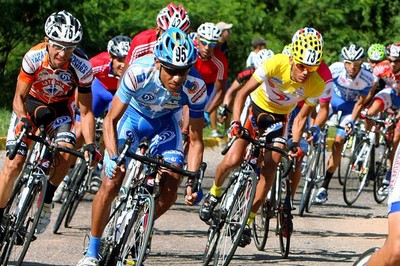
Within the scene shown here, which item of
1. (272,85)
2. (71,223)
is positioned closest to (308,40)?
(272,85)

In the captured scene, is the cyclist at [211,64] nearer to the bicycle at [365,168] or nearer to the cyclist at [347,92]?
the cyclist at [347,92]

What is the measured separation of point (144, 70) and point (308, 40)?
8.01 feet

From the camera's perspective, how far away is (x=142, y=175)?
8.69 meters

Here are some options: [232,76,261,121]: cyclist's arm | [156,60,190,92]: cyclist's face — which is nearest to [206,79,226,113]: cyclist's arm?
[232,76,261,121]: cyclist's arm

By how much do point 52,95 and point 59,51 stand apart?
2.39 ft

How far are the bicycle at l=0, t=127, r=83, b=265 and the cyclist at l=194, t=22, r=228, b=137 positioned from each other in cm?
491

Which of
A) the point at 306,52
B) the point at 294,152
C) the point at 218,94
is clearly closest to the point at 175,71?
the point at 294,152

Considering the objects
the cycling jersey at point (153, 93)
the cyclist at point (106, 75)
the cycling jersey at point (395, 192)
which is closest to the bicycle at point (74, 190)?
the cyclist at point (106, 75)

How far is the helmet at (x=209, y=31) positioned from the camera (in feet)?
45.9

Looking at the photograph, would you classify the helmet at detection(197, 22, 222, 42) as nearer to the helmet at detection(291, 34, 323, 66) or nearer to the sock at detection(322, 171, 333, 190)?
the sock at detection(322, 171, 333, 190)

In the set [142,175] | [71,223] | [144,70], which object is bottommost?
[71,223]

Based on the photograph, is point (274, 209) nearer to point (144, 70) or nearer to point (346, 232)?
point (346, 232)

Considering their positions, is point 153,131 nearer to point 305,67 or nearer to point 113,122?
point 113,122

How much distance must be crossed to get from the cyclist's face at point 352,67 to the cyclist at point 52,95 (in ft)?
19.2
